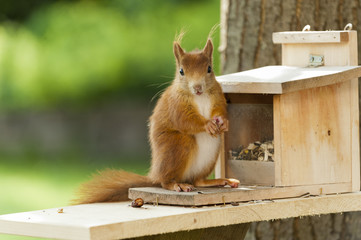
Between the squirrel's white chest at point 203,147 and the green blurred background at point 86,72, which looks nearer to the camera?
the squirrel's white chest at point 203,147

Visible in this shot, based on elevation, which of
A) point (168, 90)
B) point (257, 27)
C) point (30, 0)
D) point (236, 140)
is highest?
point (30, 0)

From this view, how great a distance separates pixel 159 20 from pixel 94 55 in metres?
0.70

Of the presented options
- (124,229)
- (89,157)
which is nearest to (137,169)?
(89,157)

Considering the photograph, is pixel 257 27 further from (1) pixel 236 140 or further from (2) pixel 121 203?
(2) pixel 121 203

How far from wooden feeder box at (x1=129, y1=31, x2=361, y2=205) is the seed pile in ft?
0.07

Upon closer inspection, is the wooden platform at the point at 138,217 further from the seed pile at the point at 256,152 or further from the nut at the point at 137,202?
the seed pile at the point at 256,152

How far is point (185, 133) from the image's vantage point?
2520 millimetres

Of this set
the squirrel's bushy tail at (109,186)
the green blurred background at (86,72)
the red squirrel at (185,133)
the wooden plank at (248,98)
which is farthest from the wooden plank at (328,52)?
the green blurred background at (86,72)

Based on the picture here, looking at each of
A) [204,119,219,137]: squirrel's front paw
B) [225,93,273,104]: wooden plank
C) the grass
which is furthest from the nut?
the grass

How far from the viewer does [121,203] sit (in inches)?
99.3

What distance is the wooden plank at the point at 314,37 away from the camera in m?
2.78

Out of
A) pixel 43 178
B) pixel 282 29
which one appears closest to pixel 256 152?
pixel 282 29

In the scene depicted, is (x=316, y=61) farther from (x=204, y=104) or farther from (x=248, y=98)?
(x=204, y=104)

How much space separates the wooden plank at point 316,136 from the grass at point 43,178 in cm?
354
